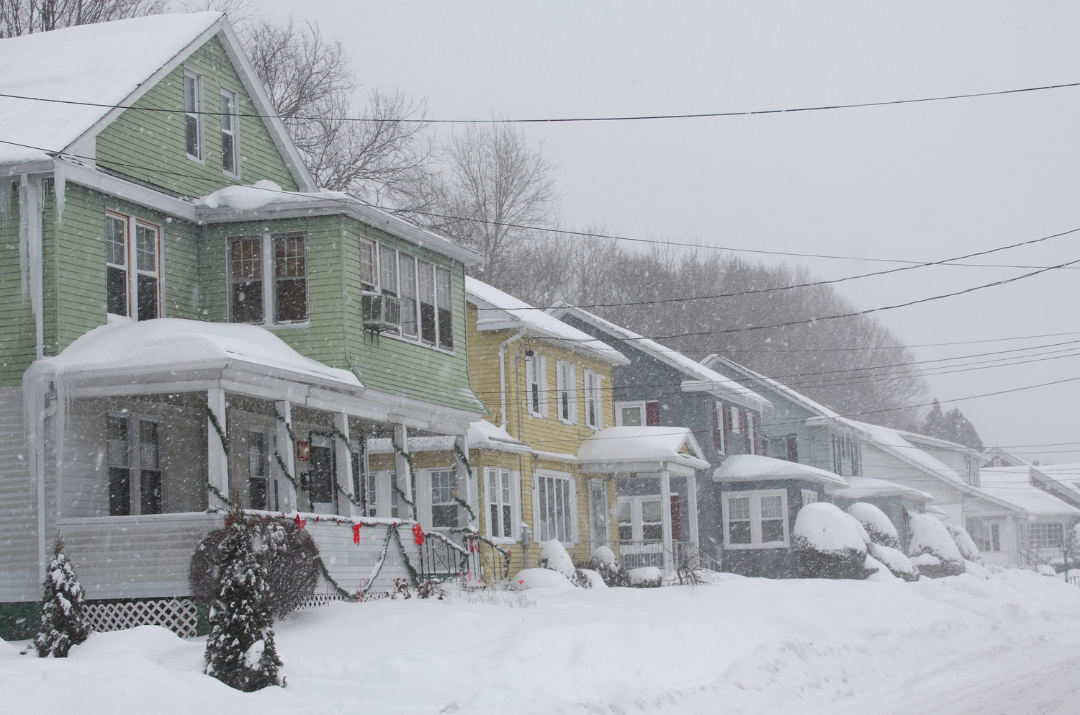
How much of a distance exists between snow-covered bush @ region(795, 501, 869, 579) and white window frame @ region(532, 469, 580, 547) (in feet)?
18.7

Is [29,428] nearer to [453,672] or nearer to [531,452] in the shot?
[453,672]

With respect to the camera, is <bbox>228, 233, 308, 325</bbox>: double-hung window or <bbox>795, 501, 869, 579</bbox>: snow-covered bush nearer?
<bbox>228, 233, 308, 325</bbox>: double-hung window

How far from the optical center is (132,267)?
687 inches

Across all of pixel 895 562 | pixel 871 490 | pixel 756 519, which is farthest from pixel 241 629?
pixel 871 490

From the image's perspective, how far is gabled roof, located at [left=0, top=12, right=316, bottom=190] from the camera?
1673 centimetres

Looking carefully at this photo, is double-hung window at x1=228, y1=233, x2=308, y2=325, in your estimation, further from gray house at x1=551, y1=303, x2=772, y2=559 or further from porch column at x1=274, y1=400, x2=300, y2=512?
gray house at x1=551, y1=303, x2=772, y2=559

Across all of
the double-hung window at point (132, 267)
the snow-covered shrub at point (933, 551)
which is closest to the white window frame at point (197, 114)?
the double-hung window at point (132, 267)

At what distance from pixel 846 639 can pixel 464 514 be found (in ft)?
28.5

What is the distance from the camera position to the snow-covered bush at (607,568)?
2586 centimetres

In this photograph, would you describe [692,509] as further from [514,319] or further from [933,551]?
[514,319]

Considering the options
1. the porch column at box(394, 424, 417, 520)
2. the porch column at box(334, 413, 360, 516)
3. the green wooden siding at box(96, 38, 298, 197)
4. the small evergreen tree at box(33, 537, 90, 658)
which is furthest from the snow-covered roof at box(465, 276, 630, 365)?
the small evergreen tree at box(33, 537, 90, 658)

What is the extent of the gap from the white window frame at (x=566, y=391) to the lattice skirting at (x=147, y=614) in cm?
1542

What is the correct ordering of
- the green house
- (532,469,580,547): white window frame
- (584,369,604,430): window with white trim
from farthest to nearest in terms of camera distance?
1. (584,369,604,430): window with white trim
2. (532,469,580,547): white window frame
3. the green house

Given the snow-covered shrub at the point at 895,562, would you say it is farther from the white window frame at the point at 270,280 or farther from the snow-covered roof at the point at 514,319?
the white window frame at the point at 270,280
